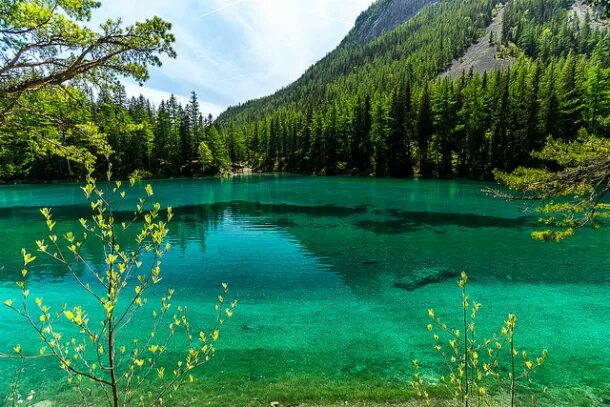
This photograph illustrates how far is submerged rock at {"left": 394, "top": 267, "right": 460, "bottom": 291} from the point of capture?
14.3 meters

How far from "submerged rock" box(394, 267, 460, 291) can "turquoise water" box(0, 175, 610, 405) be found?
0.45 m

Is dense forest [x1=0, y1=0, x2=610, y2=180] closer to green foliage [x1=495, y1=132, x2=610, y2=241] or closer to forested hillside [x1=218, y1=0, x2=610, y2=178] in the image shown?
forested hillside [x1=218, y1=0, x2=610, y2=178]

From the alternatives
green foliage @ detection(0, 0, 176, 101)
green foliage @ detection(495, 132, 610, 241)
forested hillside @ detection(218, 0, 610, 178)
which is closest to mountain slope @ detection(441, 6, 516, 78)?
forested hillside @ detection(218, 0, 610, 178)

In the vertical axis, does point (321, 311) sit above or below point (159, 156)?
below

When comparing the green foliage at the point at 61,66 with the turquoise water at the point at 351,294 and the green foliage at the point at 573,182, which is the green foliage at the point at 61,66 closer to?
the turquoise water at the point at 351,294

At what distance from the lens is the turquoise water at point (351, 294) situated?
26.4ft

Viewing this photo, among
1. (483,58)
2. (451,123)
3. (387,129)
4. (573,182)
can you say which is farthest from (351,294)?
(483,58)

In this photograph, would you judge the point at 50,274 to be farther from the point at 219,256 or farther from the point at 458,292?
the point at 458,292

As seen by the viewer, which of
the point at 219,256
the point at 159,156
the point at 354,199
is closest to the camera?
the point at 219,256

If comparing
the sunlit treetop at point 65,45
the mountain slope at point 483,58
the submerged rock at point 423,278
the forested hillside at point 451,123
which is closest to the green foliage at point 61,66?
the sunlit treetop at point 65,45

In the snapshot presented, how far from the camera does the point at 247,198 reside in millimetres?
43312

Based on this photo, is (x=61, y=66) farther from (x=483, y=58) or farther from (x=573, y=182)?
(x=483, y=58)

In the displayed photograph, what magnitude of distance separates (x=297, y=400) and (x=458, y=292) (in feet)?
28.1

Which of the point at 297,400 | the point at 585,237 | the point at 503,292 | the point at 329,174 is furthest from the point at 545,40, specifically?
the point at 297,400
